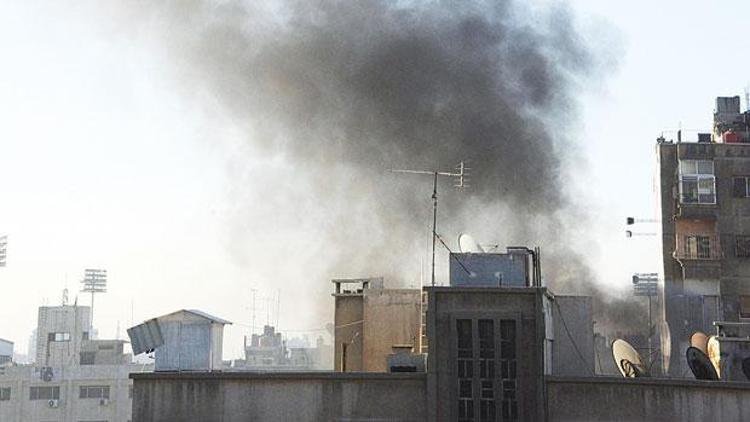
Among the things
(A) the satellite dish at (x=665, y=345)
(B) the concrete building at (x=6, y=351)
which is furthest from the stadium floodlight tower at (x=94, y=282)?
(A) the satellite dish at (x=665, y=345)

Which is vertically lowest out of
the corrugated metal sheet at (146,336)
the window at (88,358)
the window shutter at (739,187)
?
the window at (88,358)

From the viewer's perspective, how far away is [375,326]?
37.8m

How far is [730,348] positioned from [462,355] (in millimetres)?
10158

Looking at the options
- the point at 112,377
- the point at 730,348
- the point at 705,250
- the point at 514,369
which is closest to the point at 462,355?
the point at 514,369

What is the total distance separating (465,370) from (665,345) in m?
28.8

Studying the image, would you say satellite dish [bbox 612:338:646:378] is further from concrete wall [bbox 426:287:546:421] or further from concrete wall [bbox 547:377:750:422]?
concrete wall [bbox 426:287:546:421]

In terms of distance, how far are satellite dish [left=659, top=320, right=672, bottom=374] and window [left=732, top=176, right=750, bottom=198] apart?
27.4 ft

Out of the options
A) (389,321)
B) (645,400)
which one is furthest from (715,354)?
(389,321)

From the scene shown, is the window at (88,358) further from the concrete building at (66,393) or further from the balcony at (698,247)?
the balcony at (698,247)

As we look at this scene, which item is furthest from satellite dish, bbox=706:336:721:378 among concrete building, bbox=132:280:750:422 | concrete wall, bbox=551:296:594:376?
concrete building, bbox=132:280:750:422

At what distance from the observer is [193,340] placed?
98.8ft

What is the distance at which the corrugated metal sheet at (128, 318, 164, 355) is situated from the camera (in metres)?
29.9

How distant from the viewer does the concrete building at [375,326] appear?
37344mm

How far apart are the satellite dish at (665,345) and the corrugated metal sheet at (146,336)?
31537 millimetres
